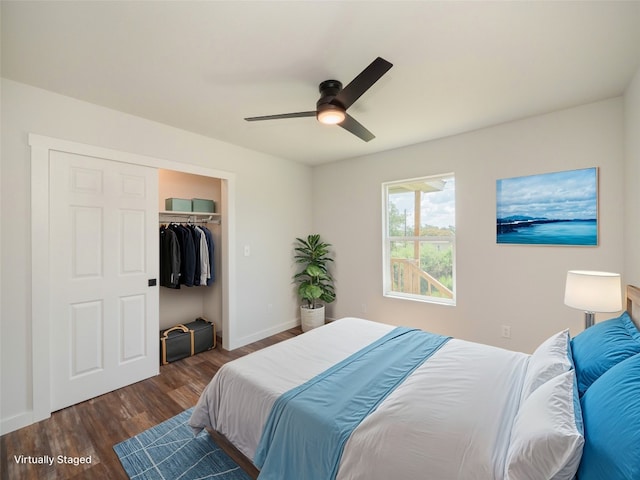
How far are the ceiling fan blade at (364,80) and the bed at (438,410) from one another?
1656 millimetres

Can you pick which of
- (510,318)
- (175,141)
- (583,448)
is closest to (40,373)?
(175,141)

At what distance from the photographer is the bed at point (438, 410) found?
0.88 meters

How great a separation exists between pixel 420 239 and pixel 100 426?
11.7ft

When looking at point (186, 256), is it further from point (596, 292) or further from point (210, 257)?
point (596, 292)

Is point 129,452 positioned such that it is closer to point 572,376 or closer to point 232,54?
point 572,376

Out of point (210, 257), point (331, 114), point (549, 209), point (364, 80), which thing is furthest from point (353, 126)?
point (210, 257)

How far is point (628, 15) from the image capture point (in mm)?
1475

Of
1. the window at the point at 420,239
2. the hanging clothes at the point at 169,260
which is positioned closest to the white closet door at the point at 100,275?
the hanging clothes at the point at 169,260

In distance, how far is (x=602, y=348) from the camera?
52.2 inches

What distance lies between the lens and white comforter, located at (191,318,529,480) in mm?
1068

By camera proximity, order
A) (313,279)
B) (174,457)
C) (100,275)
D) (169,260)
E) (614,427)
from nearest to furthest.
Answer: (614,427) < (174,457) < (100,275) < (169,260) < (313,279)

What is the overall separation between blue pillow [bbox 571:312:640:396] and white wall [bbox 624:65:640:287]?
84cm

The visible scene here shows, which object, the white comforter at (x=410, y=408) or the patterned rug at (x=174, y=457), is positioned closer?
the white comforter at (x=410, y=408)

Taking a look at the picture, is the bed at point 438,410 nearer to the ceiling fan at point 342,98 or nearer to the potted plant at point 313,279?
the ceiling fan at point 342,98
